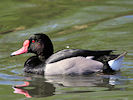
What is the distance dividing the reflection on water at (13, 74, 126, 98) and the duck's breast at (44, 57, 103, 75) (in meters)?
0.14

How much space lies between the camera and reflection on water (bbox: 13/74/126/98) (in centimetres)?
704

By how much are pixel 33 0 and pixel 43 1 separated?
0.46m

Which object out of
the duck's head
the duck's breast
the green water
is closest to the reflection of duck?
the green water

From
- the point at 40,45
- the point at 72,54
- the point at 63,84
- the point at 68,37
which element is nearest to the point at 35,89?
the point at 63,84

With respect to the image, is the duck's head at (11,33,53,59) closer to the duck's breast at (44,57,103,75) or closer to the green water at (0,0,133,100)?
the green water at (0,0,133,100)

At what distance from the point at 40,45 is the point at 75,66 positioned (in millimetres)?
1139

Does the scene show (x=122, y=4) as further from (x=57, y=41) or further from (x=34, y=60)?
(x=34, y=60)

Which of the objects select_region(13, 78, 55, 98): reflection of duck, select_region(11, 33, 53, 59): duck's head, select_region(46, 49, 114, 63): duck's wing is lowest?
select_region(13, 78, 55, 98): reflection of duck

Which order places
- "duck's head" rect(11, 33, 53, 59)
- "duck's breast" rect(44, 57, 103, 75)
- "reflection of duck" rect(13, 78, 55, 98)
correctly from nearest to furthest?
"reflection of duck" rect(13, 78, 55, 98)
"duck's breast" rect(44, 57, 103, 75)
"duck's head" rect(11, 33, 53, 59)

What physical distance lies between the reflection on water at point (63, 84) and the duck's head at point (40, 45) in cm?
77

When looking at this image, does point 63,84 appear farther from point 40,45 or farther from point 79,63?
point 40,45

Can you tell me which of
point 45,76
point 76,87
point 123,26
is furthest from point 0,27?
point 76,87

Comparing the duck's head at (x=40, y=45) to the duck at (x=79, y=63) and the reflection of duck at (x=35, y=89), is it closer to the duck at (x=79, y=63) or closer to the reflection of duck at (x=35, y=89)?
the duck at (x=79, y=63)

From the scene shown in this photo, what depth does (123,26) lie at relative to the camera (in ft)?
39.7
